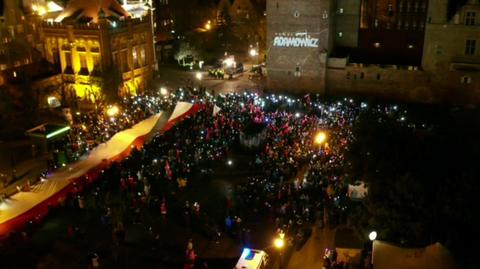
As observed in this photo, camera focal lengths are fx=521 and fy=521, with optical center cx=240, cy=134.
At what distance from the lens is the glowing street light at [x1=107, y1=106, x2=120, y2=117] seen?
38062 mm

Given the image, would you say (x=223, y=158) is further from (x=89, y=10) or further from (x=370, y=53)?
(x=89, y=10)

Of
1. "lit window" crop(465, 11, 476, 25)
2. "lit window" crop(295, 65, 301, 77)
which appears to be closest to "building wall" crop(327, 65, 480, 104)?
"lit window" crop(295, 65, 301, 77)

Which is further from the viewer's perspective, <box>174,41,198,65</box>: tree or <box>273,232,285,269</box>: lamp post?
<box>174,41,198,65</box>: tree

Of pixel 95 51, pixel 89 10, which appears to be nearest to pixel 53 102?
pixel 95 51

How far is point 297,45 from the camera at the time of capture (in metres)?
43.7

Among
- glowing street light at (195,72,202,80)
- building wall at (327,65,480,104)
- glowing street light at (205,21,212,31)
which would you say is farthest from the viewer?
glowing street light at (205,21,212,31)

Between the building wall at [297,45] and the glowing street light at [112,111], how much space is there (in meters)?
14.1

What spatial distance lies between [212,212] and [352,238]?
7.85 m

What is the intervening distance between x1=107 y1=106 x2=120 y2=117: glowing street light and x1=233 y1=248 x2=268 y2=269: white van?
20.3 metres

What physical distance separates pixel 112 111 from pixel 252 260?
70.7 feet

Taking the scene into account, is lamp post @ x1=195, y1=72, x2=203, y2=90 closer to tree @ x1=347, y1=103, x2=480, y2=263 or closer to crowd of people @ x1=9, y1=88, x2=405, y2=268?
crowd of people @ x1=9, y1=88, x2=405, y2=268

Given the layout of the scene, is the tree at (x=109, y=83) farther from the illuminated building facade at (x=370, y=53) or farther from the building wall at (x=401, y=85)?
the building wall at (x=401, y=85)

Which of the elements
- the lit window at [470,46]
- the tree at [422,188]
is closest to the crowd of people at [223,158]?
the tree at [422,188]

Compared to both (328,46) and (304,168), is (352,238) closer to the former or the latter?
(304,168)
